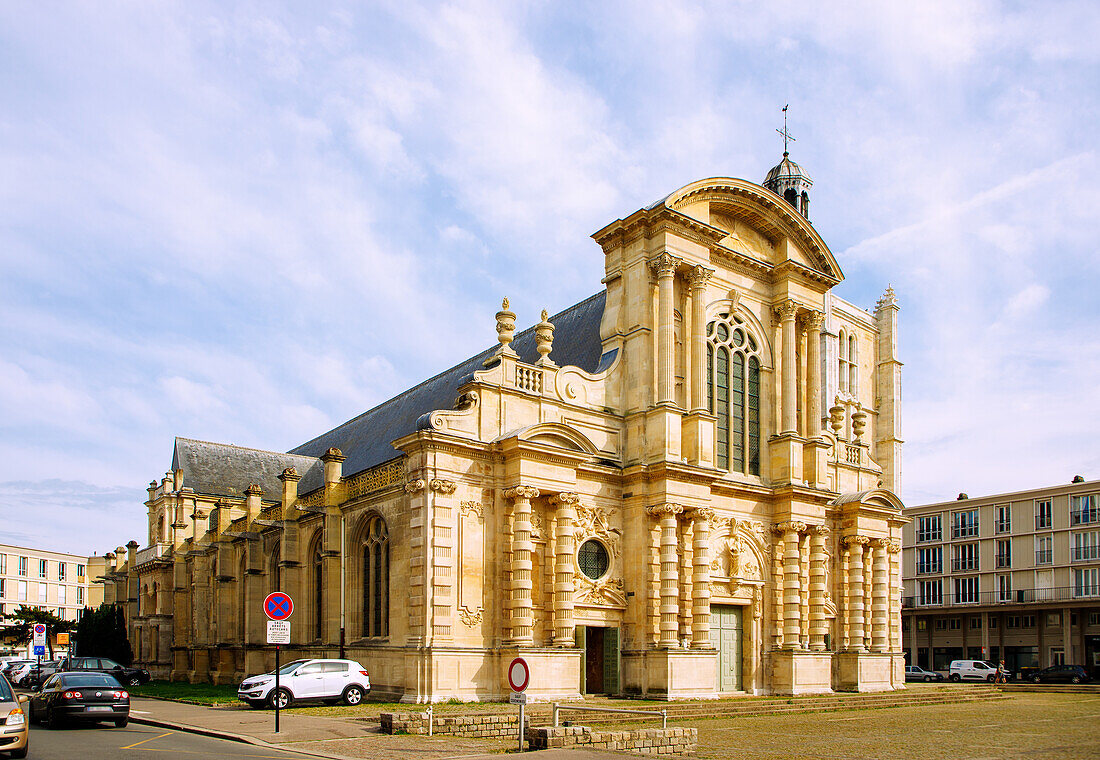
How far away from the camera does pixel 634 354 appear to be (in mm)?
28281

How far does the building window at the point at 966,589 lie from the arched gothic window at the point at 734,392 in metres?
42.9

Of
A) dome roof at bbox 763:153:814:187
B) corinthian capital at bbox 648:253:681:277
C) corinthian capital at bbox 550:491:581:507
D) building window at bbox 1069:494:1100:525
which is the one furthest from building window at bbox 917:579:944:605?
corinthian capital at bbox 550:491:581:507

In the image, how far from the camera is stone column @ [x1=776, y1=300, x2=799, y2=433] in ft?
103

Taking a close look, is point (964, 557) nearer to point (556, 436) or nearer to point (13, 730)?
point (556, 436)

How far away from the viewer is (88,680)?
2053cm

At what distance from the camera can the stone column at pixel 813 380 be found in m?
32.1

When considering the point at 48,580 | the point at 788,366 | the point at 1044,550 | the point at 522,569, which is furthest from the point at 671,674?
the point at 48,580

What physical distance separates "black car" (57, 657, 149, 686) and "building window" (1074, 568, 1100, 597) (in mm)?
53435

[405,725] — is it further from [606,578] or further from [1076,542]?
[1076,542]

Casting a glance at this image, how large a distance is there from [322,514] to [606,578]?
30.0ft

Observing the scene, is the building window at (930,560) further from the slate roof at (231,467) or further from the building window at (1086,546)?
the slate roof at (231,467)

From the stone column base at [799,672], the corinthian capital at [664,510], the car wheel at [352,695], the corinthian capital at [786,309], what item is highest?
the corinthian capital at [786,309]

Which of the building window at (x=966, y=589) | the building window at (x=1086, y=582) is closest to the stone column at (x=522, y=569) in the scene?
the building window at (x=1086, y=582)

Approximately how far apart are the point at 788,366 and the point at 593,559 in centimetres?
998
